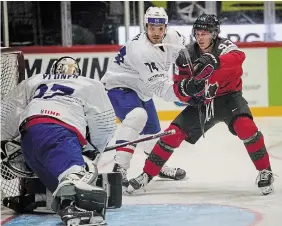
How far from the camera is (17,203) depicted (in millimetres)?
3178

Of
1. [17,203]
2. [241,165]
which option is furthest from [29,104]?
[241,165]

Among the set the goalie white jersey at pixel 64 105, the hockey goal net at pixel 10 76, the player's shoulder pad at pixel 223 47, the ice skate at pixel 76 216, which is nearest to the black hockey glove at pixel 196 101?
the player's shoulder pad at pixel 223 47

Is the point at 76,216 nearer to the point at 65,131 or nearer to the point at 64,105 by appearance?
the point at 65,131

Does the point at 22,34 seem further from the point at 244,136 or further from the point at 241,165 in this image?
the point at 244,136

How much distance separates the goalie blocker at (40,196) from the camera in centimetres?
313

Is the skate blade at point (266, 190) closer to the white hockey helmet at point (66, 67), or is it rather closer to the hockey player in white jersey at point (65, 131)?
the hockey player in white jersey at point (65, 131)

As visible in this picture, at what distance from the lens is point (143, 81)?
385 cm

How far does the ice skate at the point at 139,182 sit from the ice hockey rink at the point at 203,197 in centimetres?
4

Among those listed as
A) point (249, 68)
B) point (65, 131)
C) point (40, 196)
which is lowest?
point (40, 196)

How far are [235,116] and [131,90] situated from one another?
64 cm

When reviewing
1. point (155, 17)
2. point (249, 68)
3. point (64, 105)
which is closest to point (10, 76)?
point (64, 105)

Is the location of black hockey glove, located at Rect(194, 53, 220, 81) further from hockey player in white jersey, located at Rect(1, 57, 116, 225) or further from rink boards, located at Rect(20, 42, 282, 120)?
rink boards, located at Rect(20, 42, 282, 120)

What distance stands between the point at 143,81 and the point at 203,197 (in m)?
0.68

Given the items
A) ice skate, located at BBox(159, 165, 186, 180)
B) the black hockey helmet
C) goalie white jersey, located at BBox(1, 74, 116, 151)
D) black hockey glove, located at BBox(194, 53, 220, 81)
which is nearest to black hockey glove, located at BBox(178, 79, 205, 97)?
Result: black hockey glove, located at BBox(194, 53, 220, 81)
